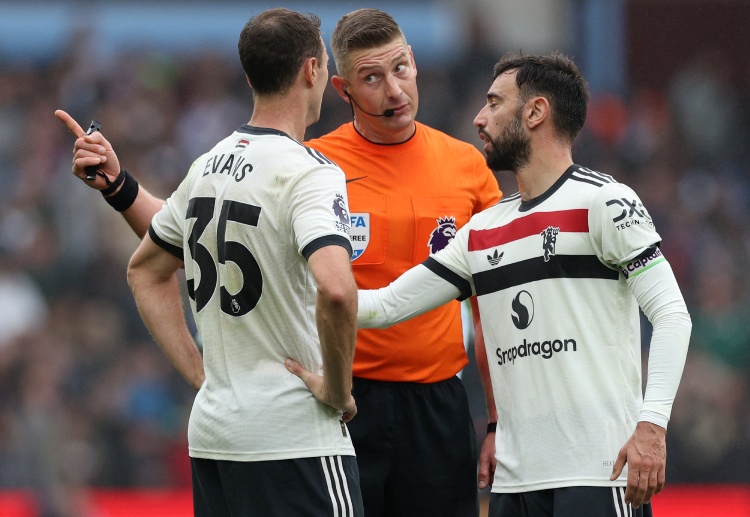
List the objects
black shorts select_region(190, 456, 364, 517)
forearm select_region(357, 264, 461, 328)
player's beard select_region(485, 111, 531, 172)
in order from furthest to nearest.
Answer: forearm select_region(357, 264, 461, 328), player's beard select_region(485, 111, 531, 172), black shorts select_region(190, 456, 364, 517)

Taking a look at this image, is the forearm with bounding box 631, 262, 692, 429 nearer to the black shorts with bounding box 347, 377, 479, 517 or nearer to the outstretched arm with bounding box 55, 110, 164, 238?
the black shorts with bounding box 347, 377, 479, 517

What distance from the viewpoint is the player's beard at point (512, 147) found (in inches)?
157

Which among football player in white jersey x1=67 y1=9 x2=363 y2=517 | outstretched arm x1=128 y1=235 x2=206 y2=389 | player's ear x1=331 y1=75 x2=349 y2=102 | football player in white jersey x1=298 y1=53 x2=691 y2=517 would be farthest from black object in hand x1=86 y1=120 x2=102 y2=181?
football player in white jersey x1=298 y1=53 x2=691 y2=517

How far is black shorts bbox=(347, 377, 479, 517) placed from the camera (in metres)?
4.38

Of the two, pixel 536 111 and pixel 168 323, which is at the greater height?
pixel 536 111

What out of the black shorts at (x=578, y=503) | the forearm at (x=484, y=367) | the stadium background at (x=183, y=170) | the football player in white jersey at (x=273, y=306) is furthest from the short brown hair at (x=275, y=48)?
the stadium background at (x=183, y=170)

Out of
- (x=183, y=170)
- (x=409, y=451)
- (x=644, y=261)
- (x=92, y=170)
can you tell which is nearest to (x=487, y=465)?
(x=409, y=451)

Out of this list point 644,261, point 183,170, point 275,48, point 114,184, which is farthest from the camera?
point 183,170

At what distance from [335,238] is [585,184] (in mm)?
890

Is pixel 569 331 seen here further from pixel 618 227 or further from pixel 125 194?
pixel 125 194

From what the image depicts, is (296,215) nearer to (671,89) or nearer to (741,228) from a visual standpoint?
(741,228)

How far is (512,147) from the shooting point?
13.1ft

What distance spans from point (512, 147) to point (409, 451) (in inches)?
47.5

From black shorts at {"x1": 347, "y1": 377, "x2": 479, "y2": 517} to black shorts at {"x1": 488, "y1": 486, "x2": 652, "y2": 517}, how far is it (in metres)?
0.69
